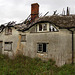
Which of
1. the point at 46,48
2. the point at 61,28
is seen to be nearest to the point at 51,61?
the point at 46,48

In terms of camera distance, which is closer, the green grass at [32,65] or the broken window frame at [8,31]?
the green grass at [32,65]

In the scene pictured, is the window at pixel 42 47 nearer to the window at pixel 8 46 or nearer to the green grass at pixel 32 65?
the green grass at pixel 32 65

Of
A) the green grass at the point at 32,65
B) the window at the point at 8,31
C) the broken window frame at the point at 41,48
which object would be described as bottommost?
the green grass at the point at 32,65


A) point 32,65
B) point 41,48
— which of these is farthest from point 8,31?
point 32,65

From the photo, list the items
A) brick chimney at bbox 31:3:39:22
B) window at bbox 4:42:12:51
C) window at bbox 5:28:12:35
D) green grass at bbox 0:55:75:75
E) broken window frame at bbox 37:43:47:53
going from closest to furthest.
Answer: green grass at bbox 0:55:75:75 < broken window frame at bbox 37:43:47:53 < window at bbox 4:42:12:51 < window at bbox 5:28:12:35 < brick chimney at bbox 31:3:39:22

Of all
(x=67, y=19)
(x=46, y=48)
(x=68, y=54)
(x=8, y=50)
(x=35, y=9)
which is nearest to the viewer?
(x=68, y=54)

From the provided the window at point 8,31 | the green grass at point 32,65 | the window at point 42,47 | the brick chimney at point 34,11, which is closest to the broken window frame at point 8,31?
the window at point 8,31

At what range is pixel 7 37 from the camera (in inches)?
646

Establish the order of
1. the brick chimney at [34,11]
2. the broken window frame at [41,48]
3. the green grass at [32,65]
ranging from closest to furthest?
the green grass at [32,65] → the broken window frame at [41,48] → the brick chimney at [34,11]

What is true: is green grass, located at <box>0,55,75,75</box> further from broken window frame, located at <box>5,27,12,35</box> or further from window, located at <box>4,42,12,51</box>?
broken window frame, located at <box>5,27,12,35</box>

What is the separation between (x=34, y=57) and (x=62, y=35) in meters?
4.77

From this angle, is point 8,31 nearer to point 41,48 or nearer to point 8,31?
point 8,31

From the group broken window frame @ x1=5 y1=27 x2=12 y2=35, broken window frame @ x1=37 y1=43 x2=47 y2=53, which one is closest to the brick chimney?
broken window frame @ x1=5 y1=27 x2=12 y2=35

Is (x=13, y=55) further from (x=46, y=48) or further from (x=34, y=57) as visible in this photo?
(x=46, y=48)
